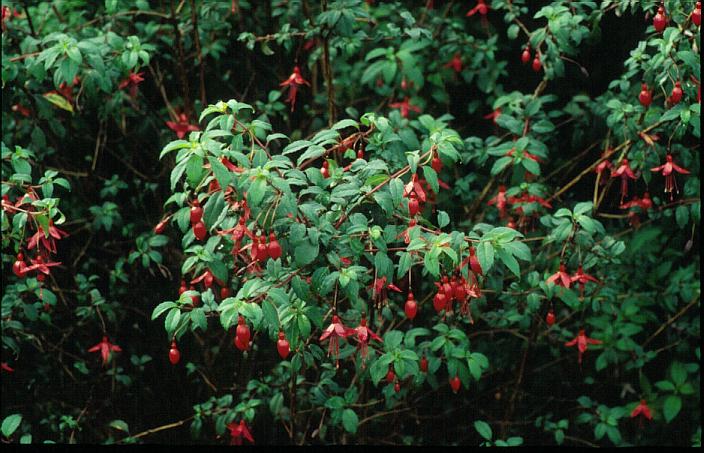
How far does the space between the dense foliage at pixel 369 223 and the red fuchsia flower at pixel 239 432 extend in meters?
0.01

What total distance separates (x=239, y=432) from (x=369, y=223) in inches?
28.1

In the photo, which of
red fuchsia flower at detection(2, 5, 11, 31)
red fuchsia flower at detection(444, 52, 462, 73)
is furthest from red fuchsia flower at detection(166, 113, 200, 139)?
red fuchsia flower at detection(444, 52, 462, 73)

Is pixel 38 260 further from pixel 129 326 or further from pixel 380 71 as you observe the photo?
pixel 380 71

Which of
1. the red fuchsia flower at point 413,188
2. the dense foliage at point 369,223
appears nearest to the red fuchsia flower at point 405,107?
the dense foliage at point 369,223

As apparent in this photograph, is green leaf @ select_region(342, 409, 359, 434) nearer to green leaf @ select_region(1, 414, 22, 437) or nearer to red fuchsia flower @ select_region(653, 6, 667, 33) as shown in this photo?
green leaf @ select_region(1, 414, 22, 437)

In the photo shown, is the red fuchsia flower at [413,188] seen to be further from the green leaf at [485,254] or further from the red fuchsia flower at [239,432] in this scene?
the red fuchsia flower at [239,432]

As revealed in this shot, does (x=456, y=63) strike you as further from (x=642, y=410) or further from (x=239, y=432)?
(x=239, y=432)

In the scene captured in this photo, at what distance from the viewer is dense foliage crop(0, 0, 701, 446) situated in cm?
196

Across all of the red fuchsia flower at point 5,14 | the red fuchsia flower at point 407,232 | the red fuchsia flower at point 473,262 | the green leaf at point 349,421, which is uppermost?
the red fuchsia flower at point 5,14

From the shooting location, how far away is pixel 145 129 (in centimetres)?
256

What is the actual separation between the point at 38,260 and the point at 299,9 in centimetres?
116

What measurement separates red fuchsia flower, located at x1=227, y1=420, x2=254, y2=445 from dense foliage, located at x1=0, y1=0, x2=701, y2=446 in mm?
11

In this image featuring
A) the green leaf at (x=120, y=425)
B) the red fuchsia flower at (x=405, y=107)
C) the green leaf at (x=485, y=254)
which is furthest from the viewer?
the red fuchsia flower at (x=405, y=107)

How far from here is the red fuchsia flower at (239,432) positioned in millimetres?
1999
